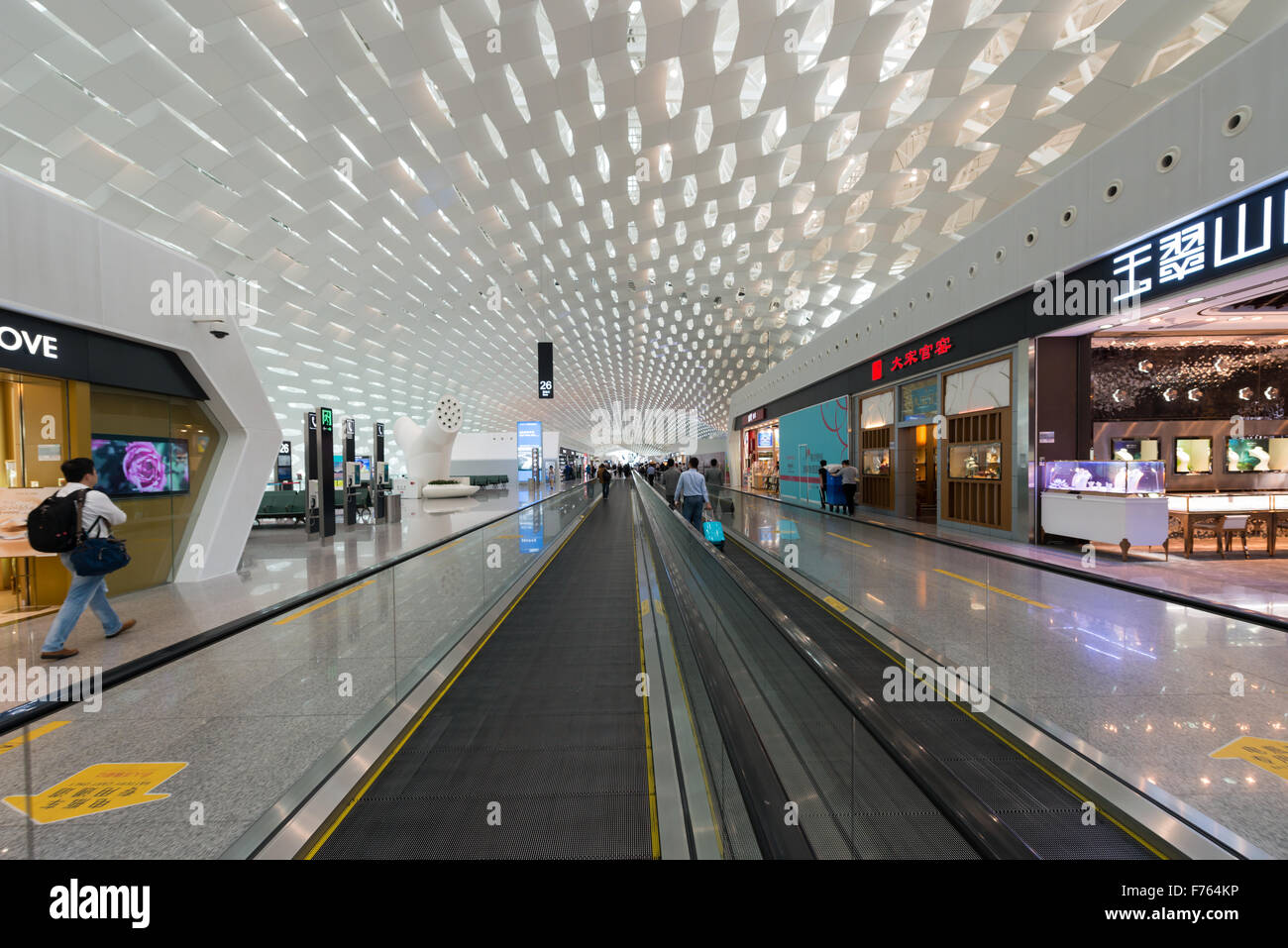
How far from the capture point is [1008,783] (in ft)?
8.74

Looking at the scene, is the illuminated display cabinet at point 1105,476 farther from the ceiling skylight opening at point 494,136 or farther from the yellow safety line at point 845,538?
the ceiling skylight opening at point 494,136

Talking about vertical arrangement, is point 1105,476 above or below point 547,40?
below

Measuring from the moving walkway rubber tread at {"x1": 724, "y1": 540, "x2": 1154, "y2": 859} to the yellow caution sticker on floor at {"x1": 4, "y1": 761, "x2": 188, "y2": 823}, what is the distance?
3988 millimetres

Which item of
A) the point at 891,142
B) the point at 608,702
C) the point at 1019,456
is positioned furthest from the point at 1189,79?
the point at 608,702

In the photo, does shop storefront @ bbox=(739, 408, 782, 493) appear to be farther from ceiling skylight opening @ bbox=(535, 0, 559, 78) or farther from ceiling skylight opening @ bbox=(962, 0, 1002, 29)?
ceiling skylight opening @ bbox=(535, 0, 559, 78)

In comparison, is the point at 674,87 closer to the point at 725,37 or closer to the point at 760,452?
the point at 725,37

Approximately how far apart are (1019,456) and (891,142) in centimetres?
887

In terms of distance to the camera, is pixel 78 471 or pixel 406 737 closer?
pixel 406 737

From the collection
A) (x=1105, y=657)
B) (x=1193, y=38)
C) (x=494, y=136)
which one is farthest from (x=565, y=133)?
(x=1105, y=657)

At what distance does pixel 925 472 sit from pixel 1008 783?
535 inches

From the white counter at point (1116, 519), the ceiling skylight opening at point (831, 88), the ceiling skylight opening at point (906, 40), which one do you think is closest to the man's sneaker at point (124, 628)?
the white counter at point (1116, 519)

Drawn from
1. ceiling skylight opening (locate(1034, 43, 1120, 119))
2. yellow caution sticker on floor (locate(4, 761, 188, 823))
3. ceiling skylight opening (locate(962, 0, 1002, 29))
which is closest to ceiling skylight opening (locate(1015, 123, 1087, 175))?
ceiling skylight opening (locate(1034, 43, 1120, 119))

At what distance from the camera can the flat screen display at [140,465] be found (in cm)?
665

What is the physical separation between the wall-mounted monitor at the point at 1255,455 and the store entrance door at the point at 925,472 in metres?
5.58
